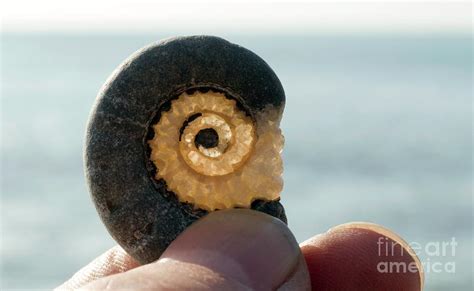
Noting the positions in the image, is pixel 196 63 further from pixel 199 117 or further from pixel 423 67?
pixel 423 67

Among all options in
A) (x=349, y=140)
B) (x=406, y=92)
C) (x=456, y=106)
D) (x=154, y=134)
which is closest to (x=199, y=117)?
(x=154, y=134)

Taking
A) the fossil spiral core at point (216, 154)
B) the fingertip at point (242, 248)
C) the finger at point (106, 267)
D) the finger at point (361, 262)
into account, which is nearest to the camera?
the fingertip at point (242, 248)

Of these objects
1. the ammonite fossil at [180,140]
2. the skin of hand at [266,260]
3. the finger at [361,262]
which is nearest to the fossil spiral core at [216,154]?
the ammonite fossil at [180,140]

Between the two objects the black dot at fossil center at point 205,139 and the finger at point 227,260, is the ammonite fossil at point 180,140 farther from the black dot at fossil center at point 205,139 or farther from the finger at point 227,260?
the finger at point 227,260

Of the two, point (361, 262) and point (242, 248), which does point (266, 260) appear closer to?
point (242, 248)

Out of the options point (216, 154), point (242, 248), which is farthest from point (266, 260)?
point (216, 154)
